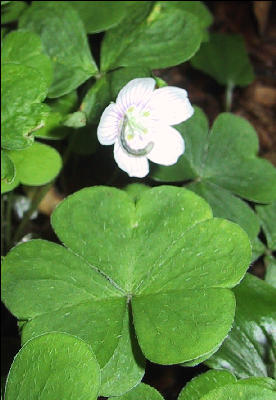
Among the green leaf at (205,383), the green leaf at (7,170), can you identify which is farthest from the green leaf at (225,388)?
the green leaf at (7,170)

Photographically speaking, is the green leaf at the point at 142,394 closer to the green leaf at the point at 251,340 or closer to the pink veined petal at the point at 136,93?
the green leaf at the point at 251,340

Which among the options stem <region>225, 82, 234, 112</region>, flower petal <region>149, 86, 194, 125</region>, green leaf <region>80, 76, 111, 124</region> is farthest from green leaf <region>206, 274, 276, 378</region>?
stem <region>225, 82, 234, 112</region>

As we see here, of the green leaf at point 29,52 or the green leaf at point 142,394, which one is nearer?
the green leaf at point 142,394

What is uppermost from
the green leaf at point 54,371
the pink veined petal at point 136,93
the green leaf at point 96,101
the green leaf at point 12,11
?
the pink veined petal at point 136,93

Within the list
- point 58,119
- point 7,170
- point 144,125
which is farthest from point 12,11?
point 144,125

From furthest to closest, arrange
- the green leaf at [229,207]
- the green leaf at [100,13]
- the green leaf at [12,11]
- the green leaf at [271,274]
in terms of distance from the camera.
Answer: the green leaf at [12,11] → the green leaf at [100,13] → the green leaf at [229,207] → the green leaf at [271,274]

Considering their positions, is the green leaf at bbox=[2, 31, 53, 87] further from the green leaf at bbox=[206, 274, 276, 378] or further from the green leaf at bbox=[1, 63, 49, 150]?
the green leaf at bbox=[206, 274, 276, 378]

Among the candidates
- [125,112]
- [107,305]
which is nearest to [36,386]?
[107,305]
